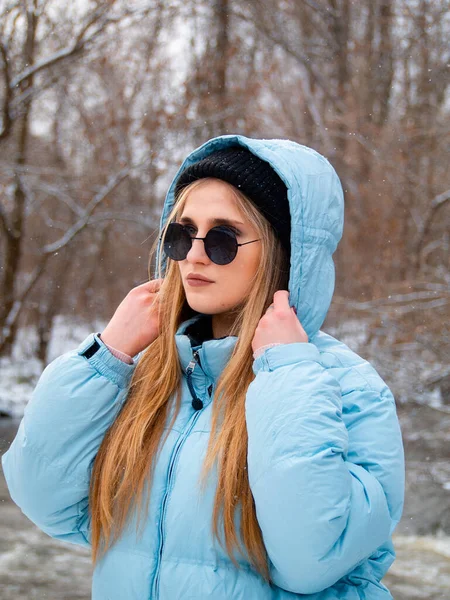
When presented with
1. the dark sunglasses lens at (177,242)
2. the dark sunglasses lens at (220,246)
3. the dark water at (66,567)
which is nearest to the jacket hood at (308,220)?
the dark sunglasses lens at (220,246)

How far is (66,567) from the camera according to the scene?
15.2 feet

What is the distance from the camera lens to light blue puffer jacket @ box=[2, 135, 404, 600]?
3.90 feet

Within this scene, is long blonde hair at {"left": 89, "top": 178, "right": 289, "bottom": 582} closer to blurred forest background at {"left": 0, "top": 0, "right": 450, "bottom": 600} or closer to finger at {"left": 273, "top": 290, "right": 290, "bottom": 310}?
finger at {"left": 273, "top": 290, "right": 290, "bottom": 310}

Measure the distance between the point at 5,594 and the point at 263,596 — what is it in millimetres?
3500

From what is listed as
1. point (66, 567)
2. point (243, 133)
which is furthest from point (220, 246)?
point (243, 133)

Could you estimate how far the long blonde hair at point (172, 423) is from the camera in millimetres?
1309

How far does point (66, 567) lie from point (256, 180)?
395cm

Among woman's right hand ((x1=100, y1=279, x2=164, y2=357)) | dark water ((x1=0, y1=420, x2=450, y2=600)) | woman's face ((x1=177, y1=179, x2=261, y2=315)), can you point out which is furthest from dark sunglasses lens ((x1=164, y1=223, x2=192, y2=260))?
dark water ((x1=0, y1=420, x2=450, y2=600))

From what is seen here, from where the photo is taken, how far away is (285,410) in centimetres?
124

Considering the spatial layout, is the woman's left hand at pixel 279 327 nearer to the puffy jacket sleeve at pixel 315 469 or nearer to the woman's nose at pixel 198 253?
the puffy jacket sleeve at pixel 315 469

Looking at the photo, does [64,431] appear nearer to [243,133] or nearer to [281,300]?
[281,300]

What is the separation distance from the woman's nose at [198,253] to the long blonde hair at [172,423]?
12 cm

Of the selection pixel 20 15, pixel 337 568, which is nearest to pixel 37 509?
pixel 337 568

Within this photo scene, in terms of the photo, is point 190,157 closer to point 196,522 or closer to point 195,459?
point 195,459
